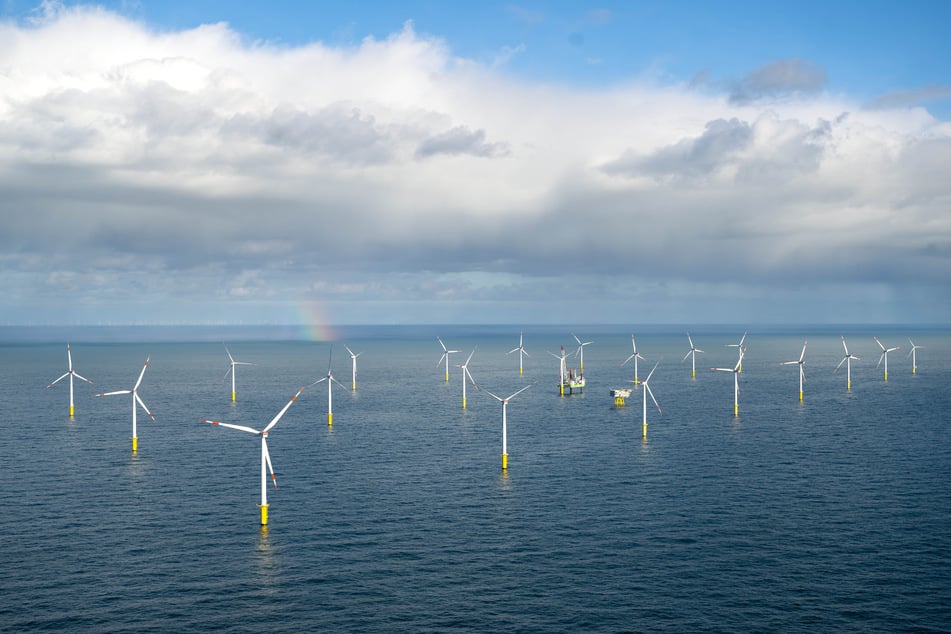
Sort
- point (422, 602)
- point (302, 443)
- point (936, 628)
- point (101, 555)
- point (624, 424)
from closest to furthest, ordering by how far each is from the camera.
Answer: point (936, 628) < point (422, 602) < point (101, 555) < point (302, 443) < point (624, 424)

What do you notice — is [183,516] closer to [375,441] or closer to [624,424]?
[375,441]

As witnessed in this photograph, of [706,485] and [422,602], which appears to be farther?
[706,485]

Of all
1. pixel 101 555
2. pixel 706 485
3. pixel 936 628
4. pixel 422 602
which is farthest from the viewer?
pixel 706 485

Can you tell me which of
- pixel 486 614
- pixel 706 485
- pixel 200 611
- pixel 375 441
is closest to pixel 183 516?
pixel 200 611

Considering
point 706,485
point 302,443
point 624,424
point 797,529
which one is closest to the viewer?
point 797,529

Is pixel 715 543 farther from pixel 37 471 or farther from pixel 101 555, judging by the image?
pixel 37 471

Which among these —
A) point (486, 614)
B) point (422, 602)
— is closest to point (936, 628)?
point (486, 614)

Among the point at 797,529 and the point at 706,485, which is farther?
the point at 706,485

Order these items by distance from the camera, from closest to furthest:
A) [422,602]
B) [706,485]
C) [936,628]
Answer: [936,628] → [422,602] → [706,485]
